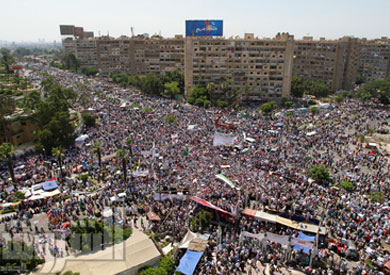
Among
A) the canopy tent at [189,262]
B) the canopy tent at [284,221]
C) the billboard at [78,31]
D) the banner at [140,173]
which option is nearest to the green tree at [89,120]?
the banner at [140,173]

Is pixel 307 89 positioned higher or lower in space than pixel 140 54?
lower

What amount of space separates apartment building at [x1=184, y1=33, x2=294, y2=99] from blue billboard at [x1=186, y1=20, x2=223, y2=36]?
5.71 feet

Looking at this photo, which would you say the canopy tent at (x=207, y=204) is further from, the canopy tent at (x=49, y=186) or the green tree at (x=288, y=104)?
the green tree at (x=288, y=104)

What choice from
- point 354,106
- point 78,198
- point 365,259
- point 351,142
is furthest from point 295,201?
point 354,106

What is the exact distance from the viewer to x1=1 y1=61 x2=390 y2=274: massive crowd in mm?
23094

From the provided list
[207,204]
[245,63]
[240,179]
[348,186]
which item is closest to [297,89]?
[245,63]

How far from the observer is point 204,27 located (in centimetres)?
7944

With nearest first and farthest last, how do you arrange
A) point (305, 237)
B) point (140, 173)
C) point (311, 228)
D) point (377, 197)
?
point (305, 237) → point (311, 228) → point (377, 197) → point (140, 173)

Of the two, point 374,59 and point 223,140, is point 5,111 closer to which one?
point 223,140

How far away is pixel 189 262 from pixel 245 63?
224 feet

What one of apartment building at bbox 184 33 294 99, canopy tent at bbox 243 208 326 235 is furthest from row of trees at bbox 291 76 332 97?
canopy tent at bbox 243 208 326 235

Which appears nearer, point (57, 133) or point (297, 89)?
point (57, 133)

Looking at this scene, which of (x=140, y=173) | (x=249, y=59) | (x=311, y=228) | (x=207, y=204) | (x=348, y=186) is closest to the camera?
(x=311, y=228)

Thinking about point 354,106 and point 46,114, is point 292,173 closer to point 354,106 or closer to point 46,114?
point 46,114
